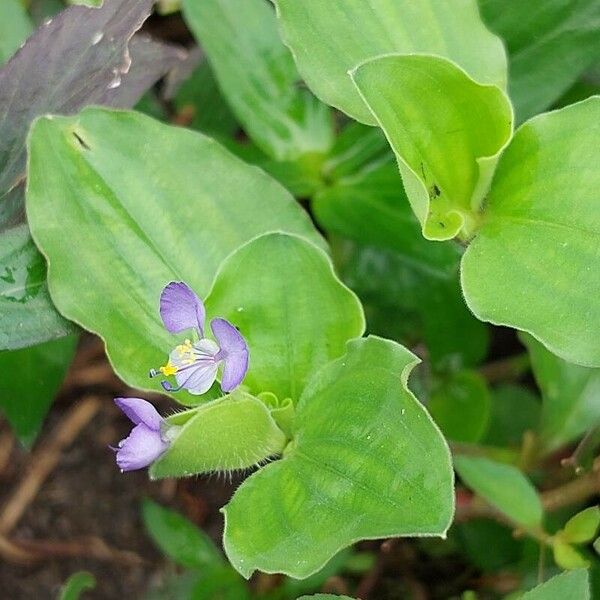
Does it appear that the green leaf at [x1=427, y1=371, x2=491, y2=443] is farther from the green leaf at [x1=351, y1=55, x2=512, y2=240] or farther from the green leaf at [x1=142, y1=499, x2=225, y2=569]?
the green leaf at [x1=351, y1=55, x2=512, y2=240]

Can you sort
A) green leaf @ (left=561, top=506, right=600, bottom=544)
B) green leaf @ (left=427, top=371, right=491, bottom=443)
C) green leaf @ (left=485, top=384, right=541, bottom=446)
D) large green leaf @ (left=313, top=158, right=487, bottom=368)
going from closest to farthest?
1. green leaf @ (left=561, top=506, right=600, bottom=544)
2. large green leaf @ (left=313, top=158, right=487, bottom=368)
3. green leaf @ (left=427, top=371, right=491, bottom=443)
4. green leaf @ (left=485, top=384, right=541, bottom=446)

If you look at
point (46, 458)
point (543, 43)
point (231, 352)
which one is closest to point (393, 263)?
point (543, 43)

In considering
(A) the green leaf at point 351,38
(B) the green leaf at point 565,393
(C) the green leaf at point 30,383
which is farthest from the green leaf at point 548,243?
(C) the green leaf at point 30,383

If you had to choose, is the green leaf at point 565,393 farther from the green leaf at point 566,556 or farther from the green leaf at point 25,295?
the green leaf at point 25,295

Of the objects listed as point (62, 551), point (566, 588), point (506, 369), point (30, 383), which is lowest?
point (506, 369)

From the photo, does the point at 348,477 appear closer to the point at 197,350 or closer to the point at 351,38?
the point at 197,350

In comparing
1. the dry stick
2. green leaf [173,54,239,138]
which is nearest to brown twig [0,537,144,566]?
the dry stick

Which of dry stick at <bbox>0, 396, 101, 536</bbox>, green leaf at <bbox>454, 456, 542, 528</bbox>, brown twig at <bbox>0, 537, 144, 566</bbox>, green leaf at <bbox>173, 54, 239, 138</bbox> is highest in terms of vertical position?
green leaf at <bbox>173, 54, 239, 138</bbox>
